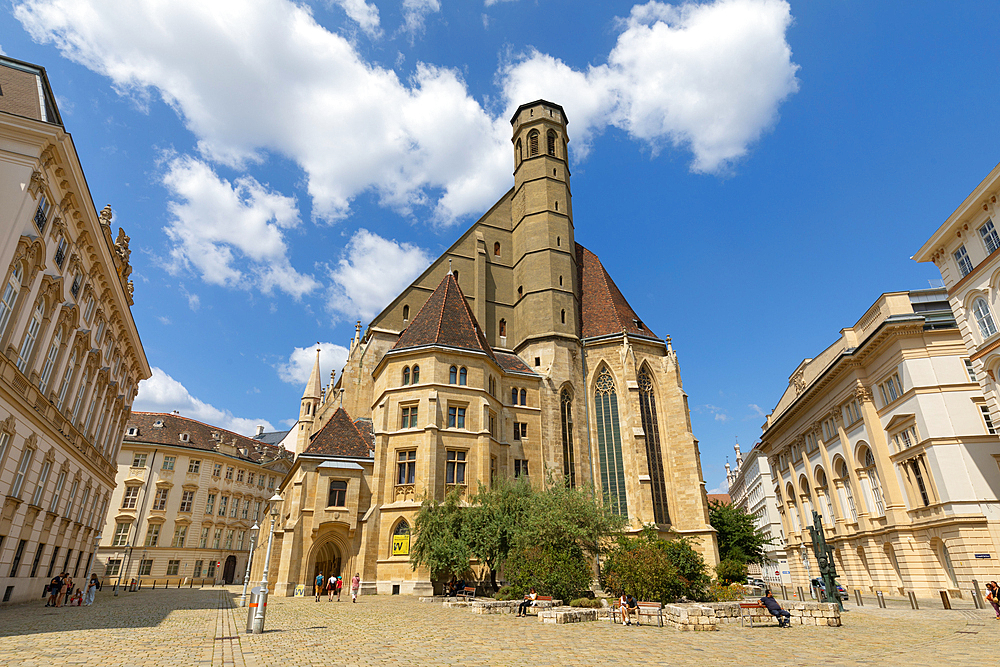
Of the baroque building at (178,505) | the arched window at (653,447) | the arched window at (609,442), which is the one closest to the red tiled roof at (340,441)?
the arched window at (609,442)

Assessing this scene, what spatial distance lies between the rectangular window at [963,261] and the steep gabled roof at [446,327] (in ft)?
82.0

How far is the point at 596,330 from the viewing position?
4547 centimetres

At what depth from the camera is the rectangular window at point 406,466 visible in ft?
107

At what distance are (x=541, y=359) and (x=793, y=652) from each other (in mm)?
32444

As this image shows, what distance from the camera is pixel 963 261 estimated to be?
2459 centimetres

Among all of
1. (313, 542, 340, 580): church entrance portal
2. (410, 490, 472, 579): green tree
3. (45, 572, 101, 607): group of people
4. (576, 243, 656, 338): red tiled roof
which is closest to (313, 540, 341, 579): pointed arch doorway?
(313, 542, 340, 580): church entrance portal

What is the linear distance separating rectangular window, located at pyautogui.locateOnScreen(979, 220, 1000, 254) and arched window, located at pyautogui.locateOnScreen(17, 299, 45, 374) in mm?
35976

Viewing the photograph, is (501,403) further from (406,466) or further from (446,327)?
(406,466)

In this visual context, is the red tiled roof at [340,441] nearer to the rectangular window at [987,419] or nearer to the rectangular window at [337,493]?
the rectangular window at [337,493]

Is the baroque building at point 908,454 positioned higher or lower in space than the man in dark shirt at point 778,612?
higher

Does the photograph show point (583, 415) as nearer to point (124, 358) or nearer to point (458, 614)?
point (458, 614)

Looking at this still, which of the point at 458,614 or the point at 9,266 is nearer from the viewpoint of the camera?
the point at 9,266

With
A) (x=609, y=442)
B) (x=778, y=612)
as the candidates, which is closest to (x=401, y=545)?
(x=609, y=442)

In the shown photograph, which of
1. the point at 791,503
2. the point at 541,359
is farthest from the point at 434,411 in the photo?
the point at 791,503
